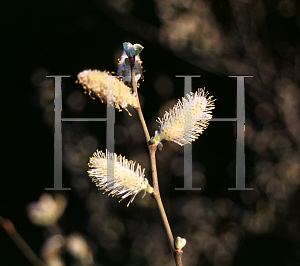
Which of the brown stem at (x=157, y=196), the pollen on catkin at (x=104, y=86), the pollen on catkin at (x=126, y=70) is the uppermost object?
the pollen on catkin at (x=126, y=70)

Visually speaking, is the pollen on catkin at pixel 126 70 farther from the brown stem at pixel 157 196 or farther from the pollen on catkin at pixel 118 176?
the pollen on catkin at pixel 118 176

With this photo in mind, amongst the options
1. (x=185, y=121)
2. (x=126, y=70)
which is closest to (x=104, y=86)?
(x=126, y=70)

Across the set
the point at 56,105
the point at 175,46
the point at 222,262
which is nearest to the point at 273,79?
the point at 175,46

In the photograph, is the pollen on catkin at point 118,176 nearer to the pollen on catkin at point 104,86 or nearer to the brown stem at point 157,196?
the brown stem at point 157,196

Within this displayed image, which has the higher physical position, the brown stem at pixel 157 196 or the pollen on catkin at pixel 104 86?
the pollen on catkin at pixel 104 86

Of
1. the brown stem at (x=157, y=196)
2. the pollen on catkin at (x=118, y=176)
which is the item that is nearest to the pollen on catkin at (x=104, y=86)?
the brown stem at (x=157, y=196)

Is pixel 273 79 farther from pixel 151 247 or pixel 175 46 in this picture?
pixel 151 247

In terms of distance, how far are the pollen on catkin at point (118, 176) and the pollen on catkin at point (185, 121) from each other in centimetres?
9

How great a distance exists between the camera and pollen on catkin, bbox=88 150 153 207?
530 mm

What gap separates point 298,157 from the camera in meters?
1.56

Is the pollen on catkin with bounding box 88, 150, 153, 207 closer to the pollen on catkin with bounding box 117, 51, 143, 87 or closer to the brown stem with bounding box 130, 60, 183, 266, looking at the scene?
the brown stem with bounding box 130, 60, 183, 266

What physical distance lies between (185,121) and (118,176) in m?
0.17

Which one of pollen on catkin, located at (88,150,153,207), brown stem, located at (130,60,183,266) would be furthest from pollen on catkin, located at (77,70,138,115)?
pollen on catkin, located at (88,150,153,207)

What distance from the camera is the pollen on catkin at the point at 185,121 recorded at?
1.88 ft
